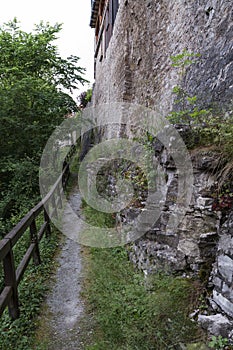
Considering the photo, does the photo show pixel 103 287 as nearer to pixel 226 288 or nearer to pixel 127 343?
pixel 127 343

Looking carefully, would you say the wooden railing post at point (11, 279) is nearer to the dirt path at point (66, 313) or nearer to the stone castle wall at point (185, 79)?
the dirt path at point (66, 313)

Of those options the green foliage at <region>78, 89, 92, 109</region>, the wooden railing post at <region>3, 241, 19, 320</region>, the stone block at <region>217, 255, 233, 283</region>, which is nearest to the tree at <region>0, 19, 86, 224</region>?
the wooden railing post at <region>3, 241, 19, 320</region>

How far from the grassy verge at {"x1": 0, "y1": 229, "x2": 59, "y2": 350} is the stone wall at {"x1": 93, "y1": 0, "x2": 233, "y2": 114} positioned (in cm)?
344

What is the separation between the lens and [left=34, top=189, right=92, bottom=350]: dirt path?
299cm

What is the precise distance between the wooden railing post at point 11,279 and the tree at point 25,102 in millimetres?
5908

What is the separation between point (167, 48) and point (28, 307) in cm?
567

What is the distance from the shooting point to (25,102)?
9906 mm

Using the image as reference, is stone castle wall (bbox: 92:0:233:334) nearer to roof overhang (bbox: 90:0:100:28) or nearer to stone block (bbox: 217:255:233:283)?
stone block (bbox: 217:255:233:283)

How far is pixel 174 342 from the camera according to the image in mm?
2418

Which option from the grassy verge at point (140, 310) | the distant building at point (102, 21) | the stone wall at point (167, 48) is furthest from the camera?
the distant building at point (102, 21)

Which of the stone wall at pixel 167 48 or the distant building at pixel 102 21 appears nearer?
the stone wall at pixel 167 48

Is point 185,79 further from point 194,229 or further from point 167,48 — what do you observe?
point 194,229

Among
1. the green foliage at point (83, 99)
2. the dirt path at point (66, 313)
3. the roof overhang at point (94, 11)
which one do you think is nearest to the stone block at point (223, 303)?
the dirt path at point (66, 313)

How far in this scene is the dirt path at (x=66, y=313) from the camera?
2.99m
